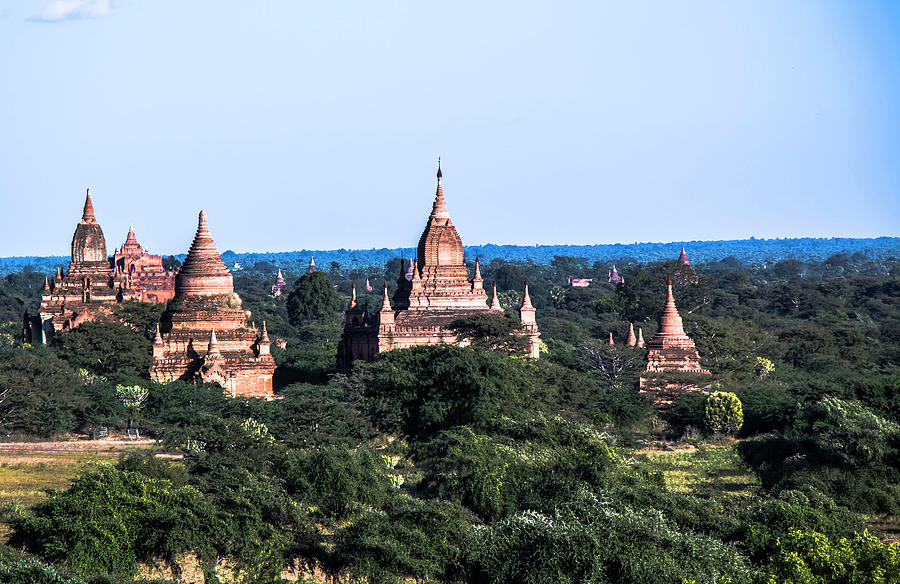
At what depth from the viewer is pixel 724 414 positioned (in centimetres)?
5653

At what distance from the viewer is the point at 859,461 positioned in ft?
139

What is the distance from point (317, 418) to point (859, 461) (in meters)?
15.5

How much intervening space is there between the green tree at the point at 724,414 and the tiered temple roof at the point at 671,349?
6.10 metres

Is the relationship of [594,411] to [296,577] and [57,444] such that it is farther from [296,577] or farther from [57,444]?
[296,577]

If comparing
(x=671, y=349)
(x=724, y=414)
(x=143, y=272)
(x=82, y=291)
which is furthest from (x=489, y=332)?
(x=143, y=272)

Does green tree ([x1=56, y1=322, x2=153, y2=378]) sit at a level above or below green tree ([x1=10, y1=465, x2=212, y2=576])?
above

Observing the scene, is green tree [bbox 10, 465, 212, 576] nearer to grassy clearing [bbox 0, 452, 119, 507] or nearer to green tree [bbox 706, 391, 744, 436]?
grassy clearing [bbox 0, 452, 119, 507]

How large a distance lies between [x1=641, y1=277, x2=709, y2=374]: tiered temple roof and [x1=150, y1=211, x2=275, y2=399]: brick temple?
14865mm

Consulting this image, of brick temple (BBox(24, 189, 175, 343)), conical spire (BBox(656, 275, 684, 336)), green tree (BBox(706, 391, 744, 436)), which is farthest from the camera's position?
brick temple (BBox(24, 189, 175, 343))

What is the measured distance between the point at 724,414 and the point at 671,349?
830cm

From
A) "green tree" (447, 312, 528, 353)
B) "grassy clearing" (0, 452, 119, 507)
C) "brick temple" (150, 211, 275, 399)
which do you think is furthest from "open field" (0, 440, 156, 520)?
"green tree" (447, 312, 528, 353)

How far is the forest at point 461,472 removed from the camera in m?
30.5

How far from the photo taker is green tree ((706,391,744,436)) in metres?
56.4

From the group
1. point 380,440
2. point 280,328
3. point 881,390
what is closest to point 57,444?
point 380,440
